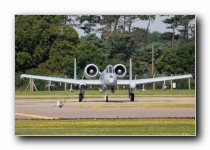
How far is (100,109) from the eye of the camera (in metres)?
67.7

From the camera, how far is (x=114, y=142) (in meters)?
65.9

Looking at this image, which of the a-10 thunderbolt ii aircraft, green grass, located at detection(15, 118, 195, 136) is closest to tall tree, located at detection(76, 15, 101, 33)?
the a-10 thunderbolt ii aircraft

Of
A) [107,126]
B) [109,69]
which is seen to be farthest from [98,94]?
[107,126]

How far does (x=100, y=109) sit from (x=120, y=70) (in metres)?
1.14

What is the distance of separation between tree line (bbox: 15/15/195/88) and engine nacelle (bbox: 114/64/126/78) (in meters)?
0.13

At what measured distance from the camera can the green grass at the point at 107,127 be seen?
66.0 m

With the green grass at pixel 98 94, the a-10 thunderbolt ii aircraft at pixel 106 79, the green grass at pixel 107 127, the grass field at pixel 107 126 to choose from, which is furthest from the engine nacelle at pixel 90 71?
the green grass at pixel 107 127

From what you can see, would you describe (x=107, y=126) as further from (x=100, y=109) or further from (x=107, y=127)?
(x=100, y=109)

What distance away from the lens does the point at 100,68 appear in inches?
2687

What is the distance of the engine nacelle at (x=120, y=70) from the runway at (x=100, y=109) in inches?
23.3

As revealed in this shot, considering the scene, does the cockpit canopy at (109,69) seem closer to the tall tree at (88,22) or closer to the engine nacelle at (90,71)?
the engine nacelle at (90,71)

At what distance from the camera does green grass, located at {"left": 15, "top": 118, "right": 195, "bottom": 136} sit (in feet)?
217
